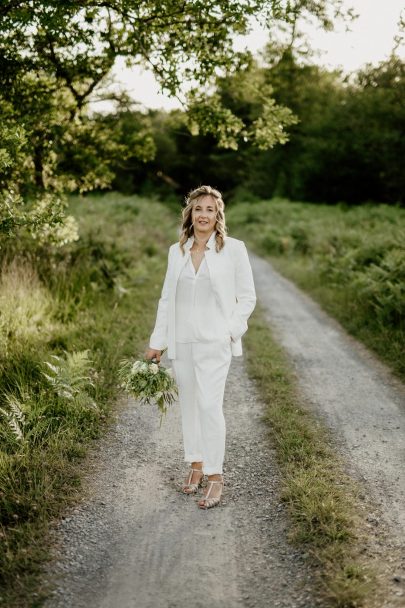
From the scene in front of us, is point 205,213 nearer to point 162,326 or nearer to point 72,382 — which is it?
point 162,326

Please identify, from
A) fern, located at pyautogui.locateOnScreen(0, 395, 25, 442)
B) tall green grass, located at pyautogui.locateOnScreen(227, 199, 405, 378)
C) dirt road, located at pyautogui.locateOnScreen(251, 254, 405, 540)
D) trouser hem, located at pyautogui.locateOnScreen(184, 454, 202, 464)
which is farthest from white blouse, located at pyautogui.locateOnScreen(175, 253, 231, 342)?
tall green grass, located at pyautogui.locateOnScreen(227, 199, 405, 378)

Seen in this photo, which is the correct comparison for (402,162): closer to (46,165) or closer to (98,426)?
(46,165)

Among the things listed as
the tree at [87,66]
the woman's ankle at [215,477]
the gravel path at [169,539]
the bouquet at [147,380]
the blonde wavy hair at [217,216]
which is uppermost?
the tree at [87,66]

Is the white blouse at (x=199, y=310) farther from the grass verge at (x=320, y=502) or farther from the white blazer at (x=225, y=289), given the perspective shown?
the grass verge at (x=320, y=502)

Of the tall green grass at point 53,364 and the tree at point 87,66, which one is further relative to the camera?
the tree at point 87,66

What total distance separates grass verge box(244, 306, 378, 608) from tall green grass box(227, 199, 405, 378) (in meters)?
2.50

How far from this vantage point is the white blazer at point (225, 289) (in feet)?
13.8

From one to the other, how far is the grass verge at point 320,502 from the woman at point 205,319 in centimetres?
73

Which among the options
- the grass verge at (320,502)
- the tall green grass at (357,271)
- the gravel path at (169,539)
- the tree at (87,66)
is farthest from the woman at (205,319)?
the tall green grass at (357,271)

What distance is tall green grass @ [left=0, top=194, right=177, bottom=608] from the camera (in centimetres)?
381

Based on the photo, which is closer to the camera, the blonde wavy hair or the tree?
the blonde wavy hair

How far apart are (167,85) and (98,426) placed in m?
4.76

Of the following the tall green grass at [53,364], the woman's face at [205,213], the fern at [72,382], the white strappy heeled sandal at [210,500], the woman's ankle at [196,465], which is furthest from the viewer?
the fern at [72,382]

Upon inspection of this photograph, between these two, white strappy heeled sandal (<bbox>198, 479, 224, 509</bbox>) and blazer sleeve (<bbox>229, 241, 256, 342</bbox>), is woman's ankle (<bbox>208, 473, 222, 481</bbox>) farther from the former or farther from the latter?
blazer sleeve (<bbox>229, 241, 256, 342</bbox>)
